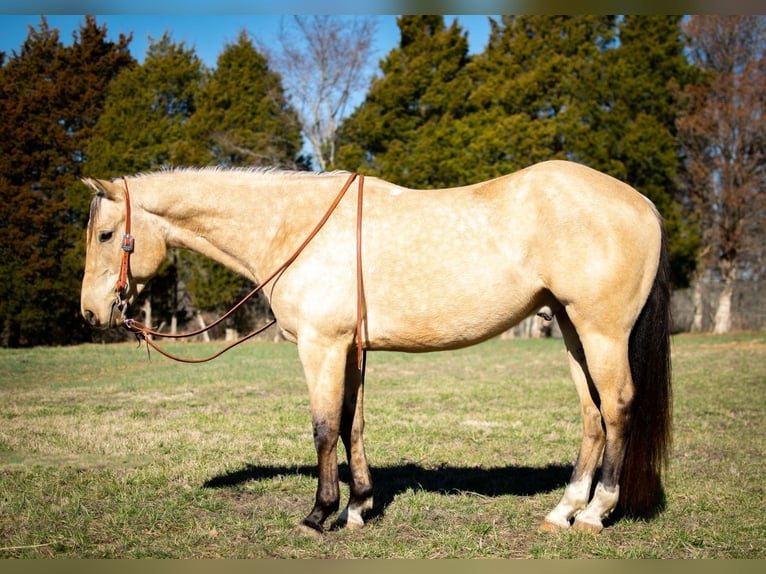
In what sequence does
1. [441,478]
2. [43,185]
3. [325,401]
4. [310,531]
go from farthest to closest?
[43,185]
[441,478]
[325,401]
[310,531]

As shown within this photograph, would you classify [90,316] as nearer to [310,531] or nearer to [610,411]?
[310,531]

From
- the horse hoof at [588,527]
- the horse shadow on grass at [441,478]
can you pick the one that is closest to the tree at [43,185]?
the horse shadow on grass at [441,478]

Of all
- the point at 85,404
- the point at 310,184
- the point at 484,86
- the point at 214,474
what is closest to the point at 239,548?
the point at 214,474

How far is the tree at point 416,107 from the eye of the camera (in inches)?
905

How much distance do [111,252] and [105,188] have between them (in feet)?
1.45

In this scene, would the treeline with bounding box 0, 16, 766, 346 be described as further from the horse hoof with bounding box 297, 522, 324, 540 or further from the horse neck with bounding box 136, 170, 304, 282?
the horse hoof with bounding box 297, 522, 324, 540

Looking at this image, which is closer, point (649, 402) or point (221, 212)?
point (649, 402)

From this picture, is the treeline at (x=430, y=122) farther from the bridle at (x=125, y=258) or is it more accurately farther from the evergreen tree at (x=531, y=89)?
the bridle at (x=125, y=258)

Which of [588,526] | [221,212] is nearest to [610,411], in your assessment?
[588,526]

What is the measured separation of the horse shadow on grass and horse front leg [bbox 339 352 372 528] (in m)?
0.33

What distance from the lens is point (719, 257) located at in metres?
24.0

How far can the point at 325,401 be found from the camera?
404 centimetres

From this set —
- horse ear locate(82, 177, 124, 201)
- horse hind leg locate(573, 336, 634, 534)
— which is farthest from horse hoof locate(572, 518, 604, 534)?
horse ear locate(82, 177, 124, 201)

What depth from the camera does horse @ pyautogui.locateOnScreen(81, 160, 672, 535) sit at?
155 inches
